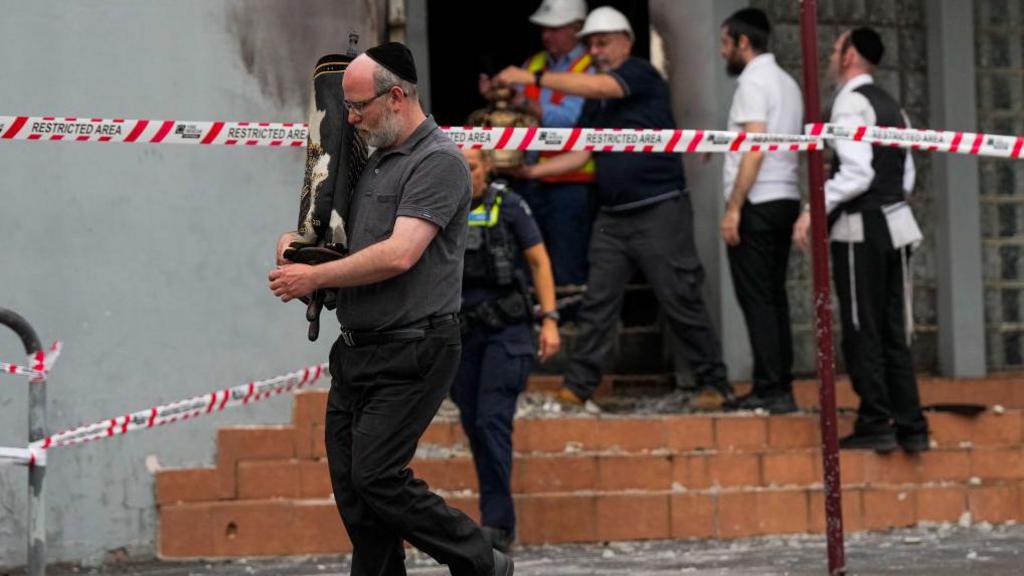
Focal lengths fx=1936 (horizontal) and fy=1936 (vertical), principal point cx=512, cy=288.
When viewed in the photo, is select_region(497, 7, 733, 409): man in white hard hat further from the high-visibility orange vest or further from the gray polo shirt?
the gray polo shirt

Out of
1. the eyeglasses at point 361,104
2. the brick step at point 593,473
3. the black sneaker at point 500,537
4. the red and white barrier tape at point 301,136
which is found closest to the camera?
the eyeglasses at point 361,104

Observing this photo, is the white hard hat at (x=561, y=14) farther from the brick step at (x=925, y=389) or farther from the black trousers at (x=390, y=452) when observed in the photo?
the black trousers at (x=390, y=452)

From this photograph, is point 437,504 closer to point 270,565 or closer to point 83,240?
point 270,565

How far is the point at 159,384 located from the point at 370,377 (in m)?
3.02

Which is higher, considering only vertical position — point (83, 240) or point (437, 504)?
point (83, 240)

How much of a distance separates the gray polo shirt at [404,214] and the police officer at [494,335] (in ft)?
6.57

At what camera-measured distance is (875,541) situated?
856cm

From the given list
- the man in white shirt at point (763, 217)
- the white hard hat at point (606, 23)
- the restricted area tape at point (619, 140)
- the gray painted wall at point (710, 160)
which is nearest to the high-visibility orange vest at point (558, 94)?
the white hard hat at point (606, 23)

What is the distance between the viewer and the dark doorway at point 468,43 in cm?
1184

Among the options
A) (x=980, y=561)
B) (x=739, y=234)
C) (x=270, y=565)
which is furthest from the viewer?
(x=739, y=234)

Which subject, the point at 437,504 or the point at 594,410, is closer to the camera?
the point at 437,504

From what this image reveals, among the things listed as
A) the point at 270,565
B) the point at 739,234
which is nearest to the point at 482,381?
the point at 270,565

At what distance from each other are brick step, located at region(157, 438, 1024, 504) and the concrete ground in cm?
30

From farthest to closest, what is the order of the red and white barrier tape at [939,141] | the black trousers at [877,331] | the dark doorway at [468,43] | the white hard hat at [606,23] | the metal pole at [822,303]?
the dark doorway at [468,43]
the white hard hat at [606,23]
the black trousers at [877,331]
the red and white barrier tape at [939,141]
the metal pole at [822,303]
